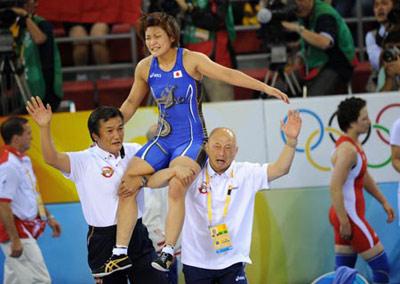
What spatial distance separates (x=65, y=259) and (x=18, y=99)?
1.57m

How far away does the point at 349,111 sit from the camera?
7285mm

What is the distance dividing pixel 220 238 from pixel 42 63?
3740 millimetres

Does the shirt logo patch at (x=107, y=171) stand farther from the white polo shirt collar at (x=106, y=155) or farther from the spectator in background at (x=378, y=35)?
the spectator in background at (x=378, y=35)

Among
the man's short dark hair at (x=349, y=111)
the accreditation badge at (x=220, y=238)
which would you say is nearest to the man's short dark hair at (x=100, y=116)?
the accreditation badge at (x=220, y=238)

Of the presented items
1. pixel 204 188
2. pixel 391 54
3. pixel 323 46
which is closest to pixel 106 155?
pixel 204 188

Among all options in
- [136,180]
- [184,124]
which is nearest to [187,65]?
[184,124]

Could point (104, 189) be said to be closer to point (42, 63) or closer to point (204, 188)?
point (204, 188)

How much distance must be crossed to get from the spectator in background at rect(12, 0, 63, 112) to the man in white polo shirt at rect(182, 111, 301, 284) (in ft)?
10.9

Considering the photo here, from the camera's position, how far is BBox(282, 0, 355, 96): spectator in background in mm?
8508

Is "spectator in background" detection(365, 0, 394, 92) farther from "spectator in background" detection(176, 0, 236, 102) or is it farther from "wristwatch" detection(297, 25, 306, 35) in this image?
"spectator in background" detection(176, 0, 236, 102)

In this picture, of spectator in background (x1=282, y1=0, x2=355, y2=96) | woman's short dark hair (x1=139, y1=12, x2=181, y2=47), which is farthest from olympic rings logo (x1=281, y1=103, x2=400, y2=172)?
woman's short dark hair (x1=139, y1=12, x2=181, y2=47)

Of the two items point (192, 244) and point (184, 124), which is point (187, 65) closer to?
point (184, 124)

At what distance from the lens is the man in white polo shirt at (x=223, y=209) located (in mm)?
5652

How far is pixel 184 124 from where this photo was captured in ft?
19.0
